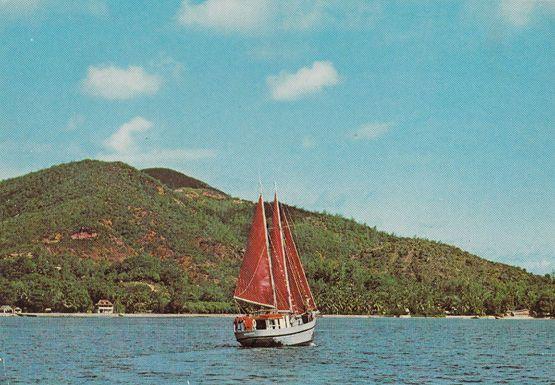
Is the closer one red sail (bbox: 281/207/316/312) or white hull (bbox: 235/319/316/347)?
white hull (bbox: 235/319/316/347)

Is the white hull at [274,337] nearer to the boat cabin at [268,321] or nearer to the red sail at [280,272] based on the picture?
the boat cabin at [268,321]

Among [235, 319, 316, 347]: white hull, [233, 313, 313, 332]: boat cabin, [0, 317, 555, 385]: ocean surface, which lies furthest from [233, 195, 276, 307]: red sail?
[0, 317, 555, 385]: ocean surface

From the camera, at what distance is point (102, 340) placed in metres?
130

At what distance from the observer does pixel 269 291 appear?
105000mm

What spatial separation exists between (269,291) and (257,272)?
3.01 meters

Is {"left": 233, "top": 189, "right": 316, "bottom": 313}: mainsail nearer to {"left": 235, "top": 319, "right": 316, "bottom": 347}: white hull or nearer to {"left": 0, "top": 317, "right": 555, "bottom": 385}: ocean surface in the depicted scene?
{"left": 235, "top": 319, "right": 316, "bottom": 347}: white hull

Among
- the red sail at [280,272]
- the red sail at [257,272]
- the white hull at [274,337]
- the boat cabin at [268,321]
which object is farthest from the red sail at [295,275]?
the red sail at [257,272]

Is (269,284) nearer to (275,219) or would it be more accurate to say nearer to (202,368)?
(275,219)

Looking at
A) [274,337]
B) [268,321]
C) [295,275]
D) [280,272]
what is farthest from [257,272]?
[274,337]

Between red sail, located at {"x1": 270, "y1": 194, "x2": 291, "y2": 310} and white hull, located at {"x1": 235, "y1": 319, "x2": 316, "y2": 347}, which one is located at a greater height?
red sail, located at {"x1": 270, "y1": 194, "x2": 291, "y2": 310}

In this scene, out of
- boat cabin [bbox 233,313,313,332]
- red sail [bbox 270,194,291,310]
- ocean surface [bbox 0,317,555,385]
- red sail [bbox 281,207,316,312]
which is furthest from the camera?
red sail [bbox 281,207,316,312]

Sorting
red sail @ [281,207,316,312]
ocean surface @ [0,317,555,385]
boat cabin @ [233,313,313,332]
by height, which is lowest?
ocean surface @ [0,317,555,385]

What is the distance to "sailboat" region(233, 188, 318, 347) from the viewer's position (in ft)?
338

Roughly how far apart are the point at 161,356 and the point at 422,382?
3772 cm
